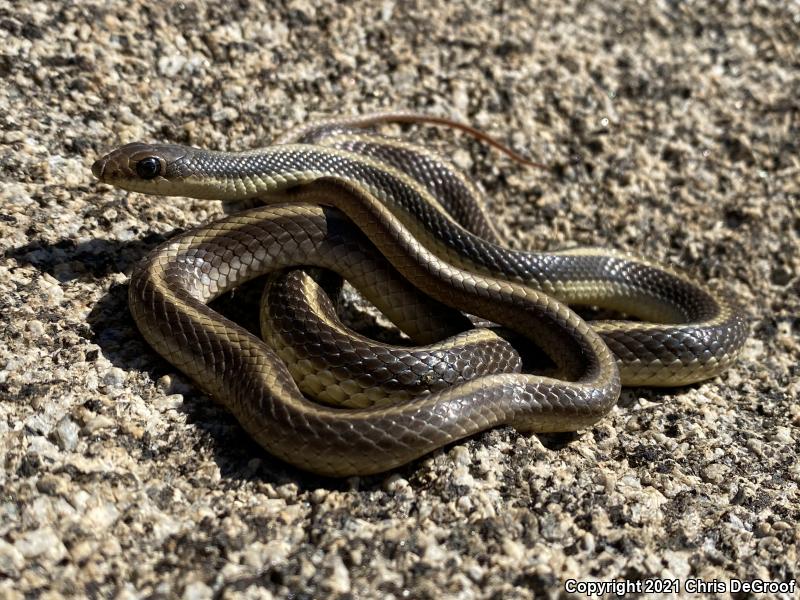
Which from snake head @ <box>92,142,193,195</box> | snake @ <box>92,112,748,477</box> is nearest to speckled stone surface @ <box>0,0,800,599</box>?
→ snake @ <box>92,112,748,477</box>

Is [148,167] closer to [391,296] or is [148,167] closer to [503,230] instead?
[391,296]

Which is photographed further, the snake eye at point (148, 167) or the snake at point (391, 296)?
the snake eye at point (148, 167)

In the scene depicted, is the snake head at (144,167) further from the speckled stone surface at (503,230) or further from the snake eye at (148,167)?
the speckled stone surface at (503,230)

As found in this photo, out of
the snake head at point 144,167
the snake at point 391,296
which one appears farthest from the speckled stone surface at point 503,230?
the snake head at point 144,167

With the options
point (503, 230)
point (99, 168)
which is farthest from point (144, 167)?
point (503, 230)

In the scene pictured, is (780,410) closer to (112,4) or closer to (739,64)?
(739,64)

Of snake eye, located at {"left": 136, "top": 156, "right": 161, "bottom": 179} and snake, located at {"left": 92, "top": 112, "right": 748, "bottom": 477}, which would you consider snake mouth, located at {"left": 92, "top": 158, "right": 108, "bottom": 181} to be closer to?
snake, located at {"left": 92, "top": 112, "right": 748, "bottom": 477}
